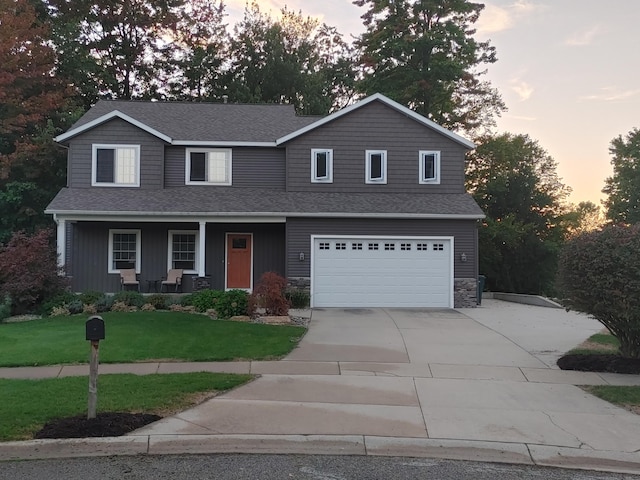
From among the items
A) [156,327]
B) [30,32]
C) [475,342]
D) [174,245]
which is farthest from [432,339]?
[30,32]

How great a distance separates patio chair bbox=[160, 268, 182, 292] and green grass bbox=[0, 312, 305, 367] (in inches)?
171

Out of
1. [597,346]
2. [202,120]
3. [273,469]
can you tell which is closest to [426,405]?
[273,469]

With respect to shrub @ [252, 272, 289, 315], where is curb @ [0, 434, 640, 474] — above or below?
below

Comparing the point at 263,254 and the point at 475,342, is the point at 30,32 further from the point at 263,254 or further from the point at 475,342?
the point at 475,342

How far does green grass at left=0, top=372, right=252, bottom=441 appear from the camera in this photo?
19.4 ft

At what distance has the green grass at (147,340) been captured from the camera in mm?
9438

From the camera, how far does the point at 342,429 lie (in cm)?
589

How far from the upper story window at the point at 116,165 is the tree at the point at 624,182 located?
125 ft

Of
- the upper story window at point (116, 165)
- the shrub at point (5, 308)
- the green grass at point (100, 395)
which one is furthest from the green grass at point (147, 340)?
the upper story window at point (116, 165)

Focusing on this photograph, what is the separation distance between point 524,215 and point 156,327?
25519 mm

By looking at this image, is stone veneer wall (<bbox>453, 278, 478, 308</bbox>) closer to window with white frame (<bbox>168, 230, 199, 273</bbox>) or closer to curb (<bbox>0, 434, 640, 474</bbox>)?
window with white frame (<bbox>168, 230, 199, 273</bbox>)

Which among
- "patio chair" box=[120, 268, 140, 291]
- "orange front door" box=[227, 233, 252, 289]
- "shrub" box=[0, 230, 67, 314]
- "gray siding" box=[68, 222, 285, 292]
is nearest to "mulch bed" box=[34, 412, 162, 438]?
"shrub" box=[0, 230, 67, 314]

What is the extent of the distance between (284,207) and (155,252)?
4890 millimetres

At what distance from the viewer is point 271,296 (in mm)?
13789
